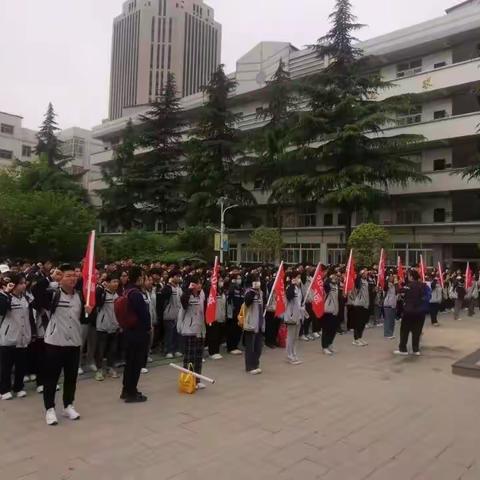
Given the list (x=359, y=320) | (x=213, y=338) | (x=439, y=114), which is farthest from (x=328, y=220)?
(x=213, y=338)

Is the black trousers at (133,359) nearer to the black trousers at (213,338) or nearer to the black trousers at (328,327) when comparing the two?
the black trousers at (213,338)

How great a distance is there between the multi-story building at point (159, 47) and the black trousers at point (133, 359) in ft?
292

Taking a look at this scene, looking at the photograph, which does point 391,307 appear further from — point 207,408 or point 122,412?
point 122,412

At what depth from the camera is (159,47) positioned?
94812mm

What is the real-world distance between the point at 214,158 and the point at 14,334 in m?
30.1

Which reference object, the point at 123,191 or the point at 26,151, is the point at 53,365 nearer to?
the point at 123,191

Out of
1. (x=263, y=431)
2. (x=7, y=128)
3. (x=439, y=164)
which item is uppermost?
(x=7, y=128)

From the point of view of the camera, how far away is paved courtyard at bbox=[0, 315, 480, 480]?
4.79m

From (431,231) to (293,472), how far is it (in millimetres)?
30395

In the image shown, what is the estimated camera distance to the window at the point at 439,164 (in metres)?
32.9

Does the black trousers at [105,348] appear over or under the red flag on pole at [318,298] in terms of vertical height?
under

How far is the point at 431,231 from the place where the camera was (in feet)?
107

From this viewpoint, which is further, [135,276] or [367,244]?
[367,244]

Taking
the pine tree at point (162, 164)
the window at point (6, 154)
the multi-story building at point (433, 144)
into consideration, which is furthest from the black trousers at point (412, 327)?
the window at point (6, 154)
